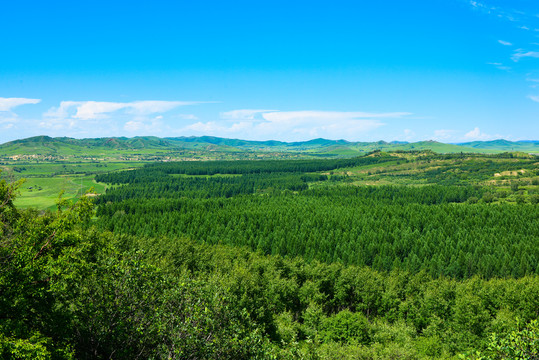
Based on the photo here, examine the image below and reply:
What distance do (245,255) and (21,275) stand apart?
265 ft

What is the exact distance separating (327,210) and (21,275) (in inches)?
6381

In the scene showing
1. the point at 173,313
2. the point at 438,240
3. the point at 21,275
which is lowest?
the point at 438,240

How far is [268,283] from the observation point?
67.4m

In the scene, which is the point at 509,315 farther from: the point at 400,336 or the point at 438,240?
the point at 438,240

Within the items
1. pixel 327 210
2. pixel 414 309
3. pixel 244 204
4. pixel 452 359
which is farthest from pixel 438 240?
pixel 244 204

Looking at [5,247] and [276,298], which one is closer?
[5,247]

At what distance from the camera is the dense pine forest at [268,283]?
21828 mm

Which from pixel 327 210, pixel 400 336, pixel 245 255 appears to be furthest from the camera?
pixel 327 210

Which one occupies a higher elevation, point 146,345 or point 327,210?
point 146,345

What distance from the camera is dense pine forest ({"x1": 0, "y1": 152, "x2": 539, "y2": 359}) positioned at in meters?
21.8

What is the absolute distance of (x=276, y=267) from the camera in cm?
8219

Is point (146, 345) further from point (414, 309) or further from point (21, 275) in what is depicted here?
point (414, 309)

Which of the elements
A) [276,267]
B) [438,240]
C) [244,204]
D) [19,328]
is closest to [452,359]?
[276,267]

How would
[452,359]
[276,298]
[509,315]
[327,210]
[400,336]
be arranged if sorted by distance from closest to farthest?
[452,359], [400,336], [509,315], [276,298], [327,210]
